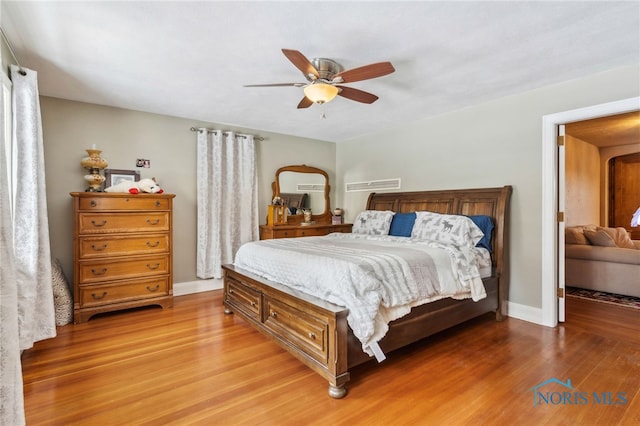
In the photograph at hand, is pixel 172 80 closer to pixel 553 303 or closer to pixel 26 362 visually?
pixel 26 362

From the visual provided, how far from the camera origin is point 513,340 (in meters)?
2.77

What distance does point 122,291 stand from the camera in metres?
3.48

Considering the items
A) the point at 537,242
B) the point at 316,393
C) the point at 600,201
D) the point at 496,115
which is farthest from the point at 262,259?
the point at 600,201

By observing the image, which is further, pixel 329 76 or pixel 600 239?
pixel 600 239

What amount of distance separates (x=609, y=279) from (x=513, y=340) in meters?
2.47

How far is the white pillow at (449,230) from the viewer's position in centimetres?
319

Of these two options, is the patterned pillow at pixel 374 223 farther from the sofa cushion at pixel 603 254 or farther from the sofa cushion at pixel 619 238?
the sofa cushion at pixel 619 238

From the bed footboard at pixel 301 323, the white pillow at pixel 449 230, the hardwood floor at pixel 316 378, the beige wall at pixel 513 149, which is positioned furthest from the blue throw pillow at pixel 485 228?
the bed footboard at pixel 301 323

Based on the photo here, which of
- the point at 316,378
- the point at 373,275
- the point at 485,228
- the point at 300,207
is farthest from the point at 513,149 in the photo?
the point at 300,207

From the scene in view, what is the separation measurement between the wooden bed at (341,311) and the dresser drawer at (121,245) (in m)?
0.89

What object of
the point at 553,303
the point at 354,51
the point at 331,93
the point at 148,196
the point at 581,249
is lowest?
the point at 553,303

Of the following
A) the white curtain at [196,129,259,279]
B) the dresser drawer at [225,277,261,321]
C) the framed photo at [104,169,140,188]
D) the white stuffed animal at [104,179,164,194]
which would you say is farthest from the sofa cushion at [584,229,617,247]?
the framed photo at [104,169,140,188]

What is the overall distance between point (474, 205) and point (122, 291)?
13.0 feet
